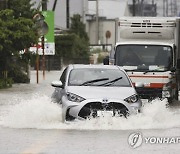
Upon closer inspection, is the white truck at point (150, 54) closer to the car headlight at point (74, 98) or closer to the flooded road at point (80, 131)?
the flooded road at point (80, 131)

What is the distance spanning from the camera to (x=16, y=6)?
102 feet

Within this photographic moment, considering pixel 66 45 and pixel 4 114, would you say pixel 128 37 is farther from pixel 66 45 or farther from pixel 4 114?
pixel 66 45

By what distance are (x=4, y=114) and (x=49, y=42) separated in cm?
2061

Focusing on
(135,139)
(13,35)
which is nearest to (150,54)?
(135,139)

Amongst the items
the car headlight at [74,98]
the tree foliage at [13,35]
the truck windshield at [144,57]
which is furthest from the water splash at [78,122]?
the tree foliage at [13,35]

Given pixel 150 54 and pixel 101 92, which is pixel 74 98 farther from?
pixel 150 54

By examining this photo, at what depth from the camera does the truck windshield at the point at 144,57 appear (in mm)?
20172

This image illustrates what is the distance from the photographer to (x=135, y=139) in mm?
12547

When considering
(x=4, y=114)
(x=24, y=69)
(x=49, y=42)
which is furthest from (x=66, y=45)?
(x=4, y=114)

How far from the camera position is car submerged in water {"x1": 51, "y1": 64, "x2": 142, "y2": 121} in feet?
46.4

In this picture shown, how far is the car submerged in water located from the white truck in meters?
3.72

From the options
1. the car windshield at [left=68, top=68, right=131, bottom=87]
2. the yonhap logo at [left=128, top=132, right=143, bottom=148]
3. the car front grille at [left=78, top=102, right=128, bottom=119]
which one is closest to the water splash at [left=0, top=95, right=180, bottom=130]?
the car front grille at [left=78, top=102, right=128, bottom=119]

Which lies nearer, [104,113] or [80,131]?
[80,131]

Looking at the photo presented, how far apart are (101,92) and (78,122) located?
3.01 ft
